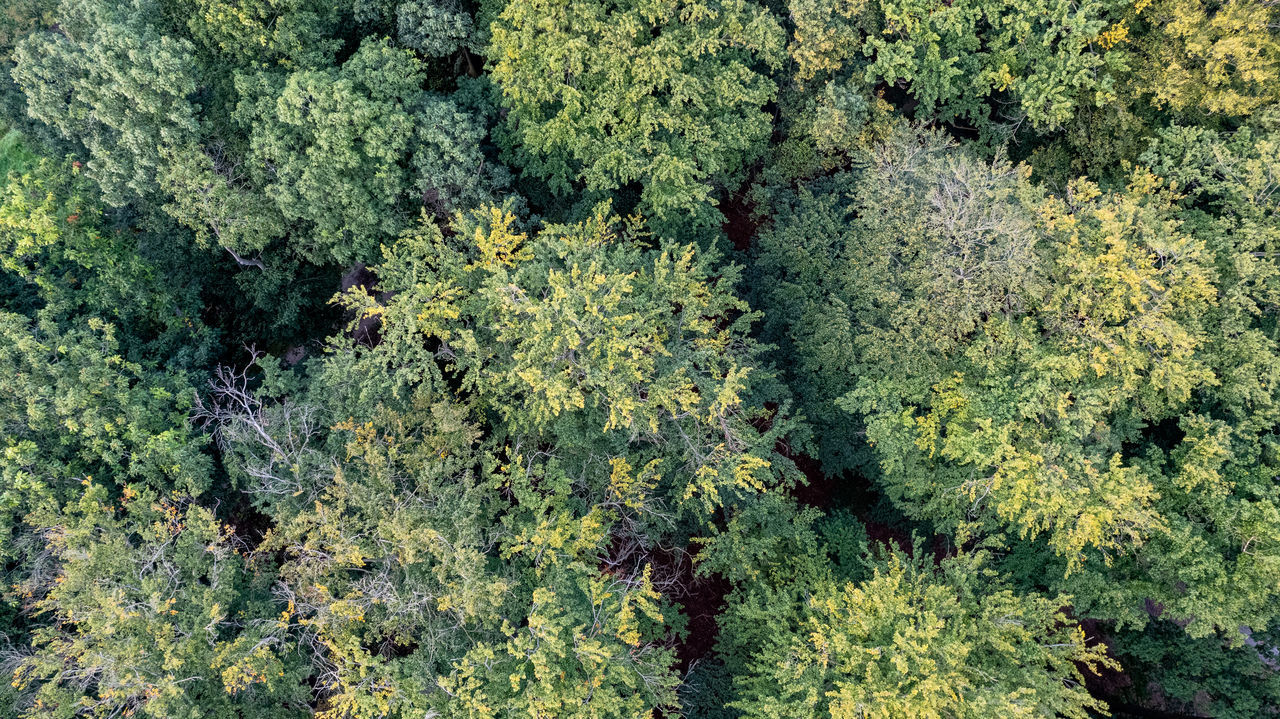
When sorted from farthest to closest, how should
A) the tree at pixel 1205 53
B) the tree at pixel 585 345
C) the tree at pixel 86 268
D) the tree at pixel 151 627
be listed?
the tree at pixel 86 268, the tree at pixel 1205 53, the tree at pixel 585 345, the tree at pixel 151 627

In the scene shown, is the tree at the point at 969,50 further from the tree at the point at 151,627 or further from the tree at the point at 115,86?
the tree at the point at 151,627

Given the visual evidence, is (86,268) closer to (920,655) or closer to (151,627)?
(151,627)

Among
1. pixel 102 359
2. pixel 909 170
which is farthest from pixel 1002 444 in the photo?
pixel 102 359

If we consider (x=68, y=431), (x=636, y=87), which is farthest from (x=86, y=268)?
(x=636, y=87)

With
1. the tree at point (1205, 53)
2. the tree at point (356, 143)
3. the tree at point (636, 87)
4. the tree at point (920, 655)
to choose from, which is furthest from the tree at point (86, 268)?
the tree at point (1205, 53)

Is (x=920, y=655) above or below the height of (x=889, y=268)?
below

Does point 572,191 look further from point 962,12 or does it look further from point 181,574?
point 181,574
